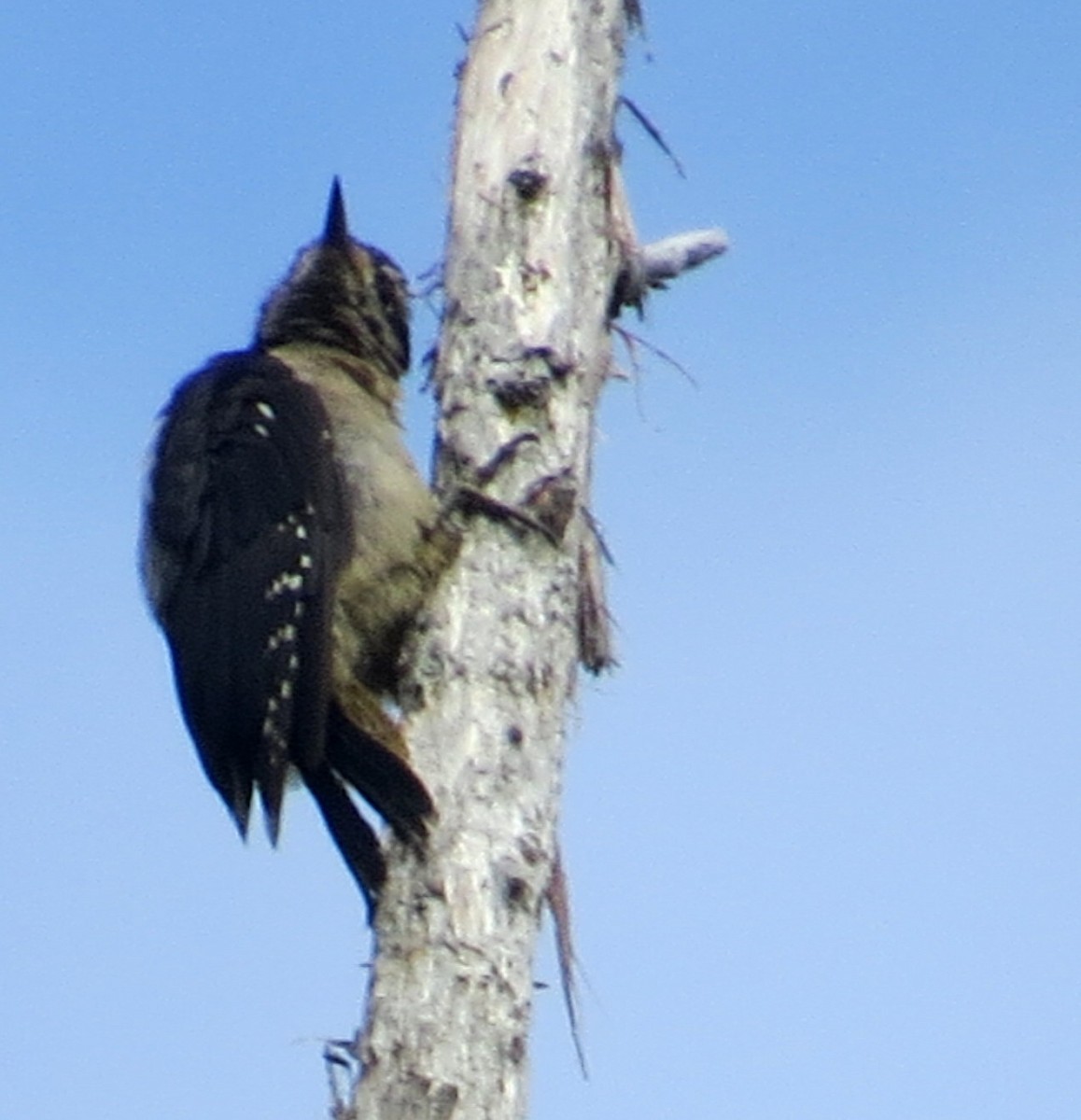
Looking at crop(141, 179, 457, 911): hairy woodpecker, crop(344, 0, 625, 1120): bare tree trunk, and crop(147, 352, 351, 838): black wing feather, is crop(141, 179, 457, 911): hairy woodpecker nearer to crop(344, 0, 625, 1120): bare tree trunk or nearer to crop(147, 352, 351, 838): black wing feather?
crop(147, 352, 351, 838): black wing feather

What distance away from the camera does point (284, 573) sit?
207 inches

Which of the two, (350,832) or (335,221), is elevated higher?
(335,221)

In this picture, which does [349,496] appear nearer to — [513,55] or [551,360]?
[551,360]

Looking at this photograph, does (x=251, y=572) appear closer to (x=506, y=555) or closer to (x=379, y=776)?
(x=506, y=555)

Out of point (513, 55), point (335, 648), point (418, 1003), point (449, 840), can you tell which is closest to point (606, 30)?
point (513, 55)

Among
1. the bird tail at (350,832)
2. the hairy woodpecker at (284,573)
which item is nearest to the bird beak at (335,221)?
the hairy woodpecker at (284,573)

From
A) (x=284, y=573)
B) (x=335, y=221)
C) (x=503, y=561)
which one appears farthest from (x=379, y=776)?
(x=335, y=221)

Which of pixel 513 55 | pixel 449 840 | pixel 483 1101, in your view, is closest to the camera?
pixel 483 1101

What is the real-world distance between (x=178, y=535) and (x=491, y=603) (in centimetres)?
82

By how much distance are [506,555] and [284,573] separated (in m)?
0.52

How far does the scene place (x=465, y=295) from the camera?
5.18 m

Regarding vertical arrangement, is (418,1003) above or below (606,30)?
below

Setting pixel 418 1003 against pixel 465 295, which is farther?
pixel 465 295

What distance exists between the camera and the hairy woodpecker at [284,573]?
16.7 ft
